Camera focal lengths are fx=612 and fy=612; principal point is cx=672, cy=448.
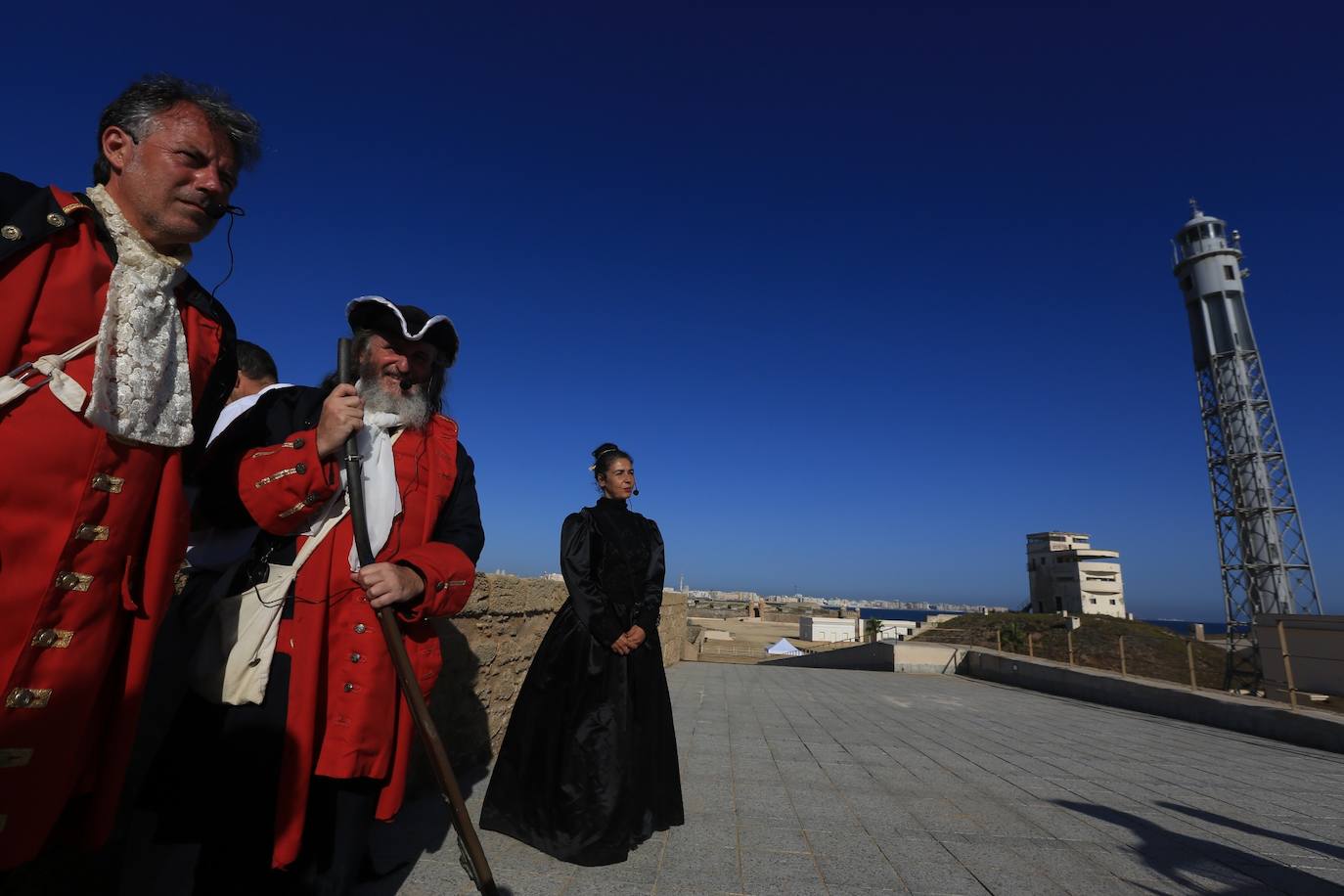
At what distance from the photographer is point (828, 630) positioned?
1731 inches

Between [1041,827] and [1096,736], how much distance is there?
4.45 metres

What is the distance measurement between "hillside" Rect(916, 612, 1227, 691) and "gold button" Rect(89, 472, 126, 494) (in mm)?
26097

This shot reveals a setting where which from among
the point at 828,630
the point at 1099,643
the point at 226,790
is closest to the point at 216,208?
the point at 226,790

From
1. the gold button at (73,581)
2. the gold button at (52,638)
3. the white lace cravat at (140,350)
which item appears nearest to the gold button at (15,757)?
the gold button at (52,638)

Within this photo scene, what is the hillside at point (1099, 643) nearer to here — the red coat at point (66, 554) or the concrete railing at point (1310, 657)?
the concrete railing at point (1310, 657)

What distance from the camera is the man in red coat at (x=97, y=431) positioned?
108cm

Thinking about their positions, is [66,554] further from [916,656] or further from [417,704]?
[916,656]

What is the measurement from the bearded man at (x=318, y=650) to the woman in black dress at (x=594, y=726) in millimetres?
1417

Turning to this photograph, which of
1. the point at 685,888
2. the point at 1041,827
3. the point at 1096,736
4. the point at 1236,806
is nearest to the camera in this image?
the point at 685,888

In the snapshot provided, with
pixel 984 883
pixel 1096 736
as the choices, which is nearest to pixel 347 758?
pixel 984 883

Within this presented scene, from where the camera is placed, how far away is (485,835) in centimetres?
314

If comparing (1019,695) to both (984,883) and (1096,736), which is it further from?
(984,883)

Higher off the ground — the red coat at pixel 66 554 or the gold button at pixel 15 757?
the red coat at pixel 66 554

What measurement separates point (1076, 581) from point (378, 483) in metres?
60.7
